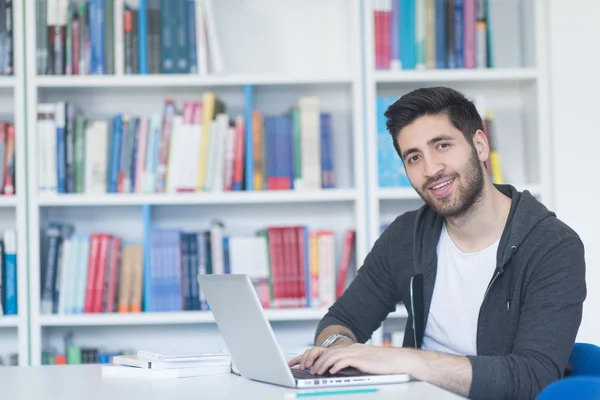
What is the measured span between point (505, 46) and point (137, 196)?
1683 mm

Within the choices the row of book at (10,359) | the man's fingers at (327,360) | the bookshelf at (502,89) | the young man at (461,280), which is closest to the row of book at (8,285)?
the row of book at (10,359)

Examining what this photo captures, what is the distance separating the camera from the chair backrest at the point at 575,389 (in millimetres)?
1249

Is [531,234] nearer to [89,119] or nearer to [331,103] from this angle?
[331,103]

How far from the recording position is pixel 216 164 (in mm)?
3211

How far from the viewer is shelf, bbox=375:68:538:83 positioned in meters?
3.19

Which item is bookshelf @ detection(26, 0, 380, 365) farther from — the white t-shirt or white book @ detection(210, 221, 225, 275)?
the white t-shirt

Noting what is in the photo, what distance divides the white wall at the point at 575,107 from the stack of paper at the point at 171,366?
1.86m

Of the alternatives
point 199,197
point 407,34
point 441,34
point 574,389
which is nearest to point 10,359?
point 199,197

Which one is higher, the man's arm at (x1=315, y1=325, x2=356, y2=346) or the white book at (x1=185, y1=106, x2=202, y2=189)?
the white book at (x1=185, y1=106, x2=202, y2=189)

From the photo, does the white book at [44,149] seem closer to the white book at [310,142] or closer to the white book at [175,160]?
the white book at [175,160]

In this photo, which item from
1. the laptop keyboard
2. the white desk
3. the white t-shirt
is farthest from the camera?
the white t-shirt

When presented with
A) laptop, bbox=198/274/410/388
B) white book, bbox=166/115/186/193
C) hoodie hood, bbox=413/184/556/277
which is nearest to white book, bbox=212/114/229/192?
white book, bbox=166/115/186/193

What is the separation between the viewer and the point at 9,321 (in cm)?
312

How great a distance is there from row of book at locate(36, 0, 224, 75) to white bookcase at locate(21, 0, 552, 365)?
0.20ft
